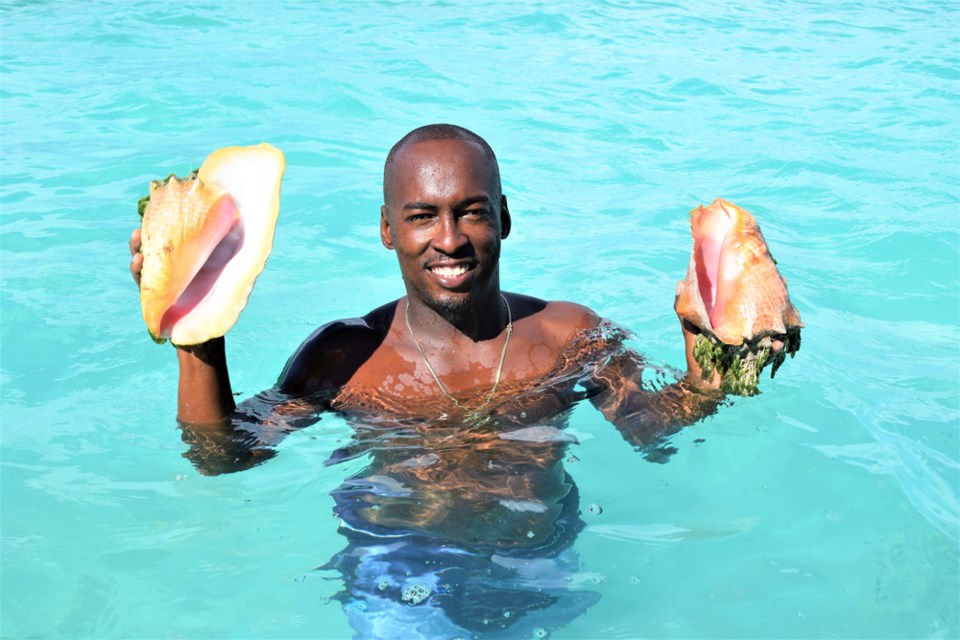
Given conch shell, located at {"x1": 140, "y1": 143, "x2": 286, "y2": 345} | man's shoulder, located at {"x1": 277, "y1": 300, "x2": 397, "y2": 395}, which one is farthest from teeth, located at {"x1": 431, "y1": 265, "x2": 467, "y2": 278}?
conch shell, located at {"x1": 140, "y1": 143, "x2": 286, "y2": 345}

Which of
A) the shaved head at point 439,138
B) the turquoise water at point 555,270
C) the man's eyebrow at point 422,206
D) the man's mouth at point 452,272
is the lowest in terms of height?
the turquoise water at point 555,270

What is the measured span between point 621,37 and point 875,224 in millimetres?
4910

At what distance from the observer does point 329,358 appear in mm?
3318

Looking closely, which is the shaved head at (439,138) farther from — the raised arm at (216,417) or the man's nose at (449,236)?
the raised arm at (216,417)

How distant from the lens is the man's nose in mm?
2998

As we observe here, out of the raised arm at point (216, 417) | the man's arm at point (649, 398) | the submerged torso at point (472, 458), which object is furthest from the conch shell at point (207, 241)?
the man's arm at point (649, 398)

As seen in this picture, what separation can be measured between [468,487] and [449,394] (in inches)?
13.3

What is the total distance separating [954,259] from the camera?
6125 millimetres

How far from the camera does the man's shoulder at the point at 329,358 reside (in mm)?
Answer: 3289

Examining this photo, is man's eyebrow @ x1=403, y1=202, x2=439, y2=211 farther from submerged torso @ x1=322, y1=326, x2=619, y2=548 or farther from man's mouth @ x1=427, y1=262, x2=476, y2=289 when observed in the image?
submerged torso @ x1=322, y1=326, x2=619, y2=548

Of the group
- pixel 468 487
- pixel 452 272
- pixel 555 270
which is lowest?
pixel 555 270

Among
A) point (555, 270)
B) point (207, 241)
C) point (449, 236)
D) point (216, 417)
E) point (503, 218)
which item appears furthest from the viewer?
point (555, 270)

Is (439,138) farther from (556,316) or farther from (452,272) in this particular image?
(556,316)

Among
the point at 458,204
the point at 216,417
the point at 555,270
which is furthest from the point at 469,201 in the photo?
the point at 555,270
